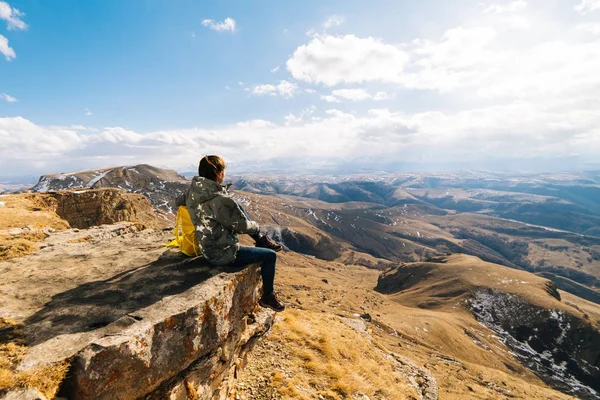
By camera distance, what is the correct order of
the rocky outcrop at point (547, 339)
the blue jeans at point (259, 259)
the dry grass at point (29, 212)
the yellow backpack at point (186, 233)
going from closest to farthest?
the yellow backpack at point (186, 233)
the blue jeans at point (259, 259)
the dry grass at point (29, 212)
the rocky outcrop at point (547, 339)

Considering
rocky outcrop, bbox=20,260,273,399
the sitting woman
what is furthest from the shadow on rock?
the sitting woman

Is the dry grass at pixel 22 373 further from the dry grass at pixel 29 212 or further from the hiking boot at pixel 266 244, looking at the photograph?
the dry grass at pixel 29 212

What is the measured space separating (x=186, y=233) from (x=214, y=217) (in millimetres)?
1838

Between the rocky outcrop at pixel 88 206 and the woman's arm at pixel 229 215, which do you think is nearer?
the woman's arm at pixel 229 215

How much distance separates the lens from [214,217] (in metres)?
8.60

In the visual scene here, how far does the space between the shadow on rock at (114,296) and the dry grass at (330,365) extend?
22.5 feet

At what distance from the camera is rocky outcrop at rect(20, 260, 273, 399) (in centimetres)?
580

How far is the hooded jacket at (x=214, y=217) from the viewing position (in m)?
8.49

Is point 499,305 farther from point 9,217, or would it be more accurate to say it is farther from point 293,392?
point 9,217

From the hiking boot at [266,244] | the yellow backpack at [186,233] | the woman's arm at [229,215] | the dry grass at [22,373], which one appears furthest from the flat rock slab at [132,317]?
the woman's arm at [229,215]

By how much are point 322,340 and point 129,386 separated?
13.9m

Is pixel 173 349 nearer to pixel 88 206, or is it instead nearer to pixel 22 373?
pixel 22 373

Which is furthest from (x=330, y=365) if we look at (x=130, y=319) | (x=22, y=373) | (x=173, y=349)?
(x=22, y=373)

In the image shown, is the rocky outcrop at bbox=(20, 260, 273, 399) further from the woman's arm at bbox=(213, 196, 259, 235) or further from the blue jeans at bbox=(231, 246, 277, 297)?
the woman's arm at bbox=(213, 196, 259, 235)
